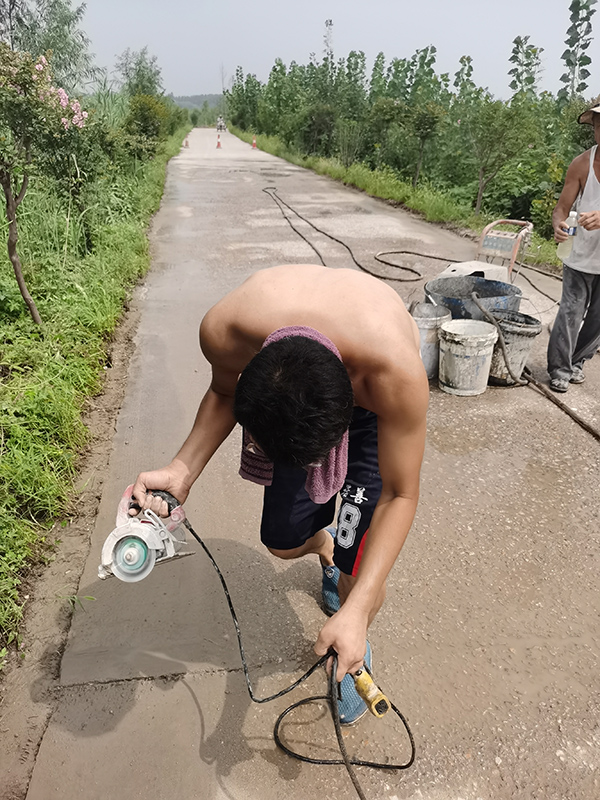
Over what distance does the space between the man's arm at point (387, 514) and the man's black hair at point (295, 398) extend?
0.24 metres

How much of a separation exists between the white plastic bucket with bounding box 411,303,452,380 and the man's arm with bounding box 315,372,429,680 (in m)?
2.33

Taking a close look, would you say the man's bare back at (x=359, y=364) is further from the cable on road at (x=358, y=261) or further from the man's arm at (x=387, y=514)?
the cable on road at (x=358, y=261)

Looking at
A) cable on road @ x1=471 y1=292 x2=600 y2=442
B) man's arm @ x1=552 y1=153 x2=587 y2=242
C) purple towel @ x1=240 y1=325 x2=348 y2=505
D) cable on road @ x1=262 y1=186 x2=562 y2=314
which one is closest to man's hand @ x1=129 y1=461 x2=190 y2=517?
purple towel @ x1=240 y1=325 x2=348 y2=505

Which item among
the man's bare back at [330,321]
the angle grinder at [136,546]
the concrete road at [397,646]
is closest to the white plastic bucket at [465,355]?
the concrete road at [397,646]

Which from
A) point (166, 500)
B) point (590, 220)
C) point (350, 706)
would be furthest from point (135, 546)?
point (590, 220)

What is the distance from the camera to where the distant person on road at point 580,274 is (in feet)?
10.6

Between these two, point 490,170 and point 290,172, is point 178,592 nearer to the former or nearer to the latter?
point 490,170

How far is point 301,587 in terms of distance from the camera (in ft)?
7.67

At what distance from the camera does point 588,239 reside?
332cm

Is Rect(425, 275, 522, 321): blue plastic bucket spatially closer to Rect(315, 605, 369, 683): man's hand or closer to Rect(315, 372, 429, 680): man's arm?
Rect(315, 372, 429, 680): man's arm

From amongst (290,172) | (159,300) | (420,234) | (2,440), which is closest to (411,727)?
(2,440)

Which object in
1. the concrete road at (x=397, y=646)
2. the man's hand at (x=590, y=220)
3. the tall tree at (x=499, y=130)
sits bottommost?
the concrete road at (x=397, y=646)

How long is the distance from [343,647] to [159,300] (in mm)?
4872

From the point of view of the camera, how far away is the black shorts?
65.6 inches
